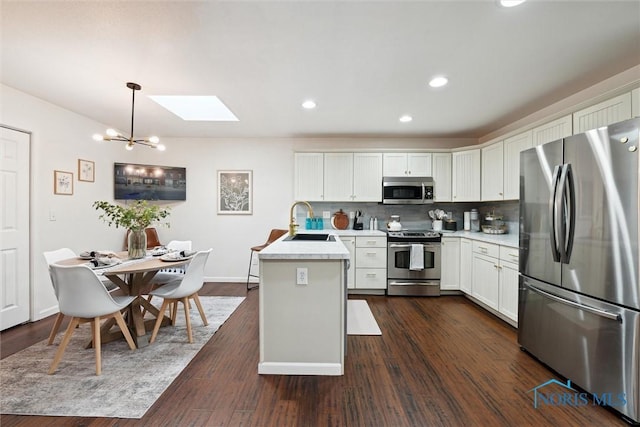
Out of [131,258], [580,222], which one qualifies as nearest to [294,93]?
[131,258]

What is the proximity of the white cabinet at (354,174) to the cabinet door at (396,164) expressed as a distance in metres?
0.15

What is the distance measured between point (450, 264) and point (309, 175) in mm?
2582

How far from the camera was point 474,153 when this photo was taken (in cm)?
420

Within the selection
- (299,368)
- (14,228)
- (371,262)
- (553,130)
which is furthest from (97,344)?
(553,130)

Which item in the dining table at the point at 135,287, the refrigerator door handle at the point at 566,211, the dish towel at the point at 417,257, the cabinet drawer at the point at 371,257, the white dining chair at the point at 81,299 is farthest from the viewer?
the cabinet drawer at the point at 371,257

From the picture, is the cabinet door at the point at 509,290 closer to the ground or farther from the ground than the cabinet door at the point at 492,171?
closer to the ground

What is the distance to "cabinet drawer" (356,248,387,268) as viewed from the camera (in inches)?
163

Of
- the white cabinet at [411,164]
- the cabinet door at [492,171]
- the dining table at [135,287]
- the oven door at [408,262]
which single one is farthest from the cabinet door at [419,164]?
the dining table at [135,287]

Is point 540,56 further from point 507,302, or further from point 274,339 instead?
point 274,339

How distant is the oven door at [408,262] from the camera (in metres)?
4.09

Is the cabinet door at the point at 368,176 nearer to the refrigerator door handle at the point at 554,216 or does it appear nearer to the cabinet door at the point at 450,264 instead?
the cabinet door at the point at 450,264

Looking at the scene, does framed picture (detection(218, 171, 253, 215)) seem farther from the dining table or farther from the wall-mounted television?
the dining table

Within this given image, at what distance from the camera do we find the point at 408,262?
13.4ft

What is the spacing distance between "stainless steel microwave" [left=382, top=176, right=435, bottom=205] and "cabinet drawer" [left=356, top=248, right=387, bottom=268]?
2.83 feet
